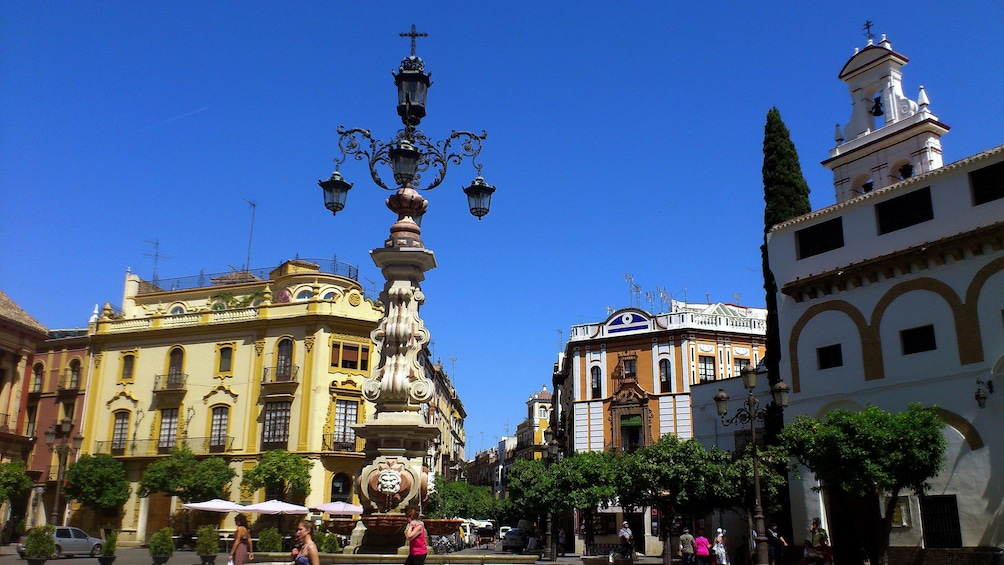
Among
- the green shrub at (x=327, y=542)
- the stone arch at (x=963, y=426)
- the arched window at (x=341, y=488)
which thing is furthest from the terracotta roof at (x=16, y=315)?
the stone arch at (x=963, y=426)

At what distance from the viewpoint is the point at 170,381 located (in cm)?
4328

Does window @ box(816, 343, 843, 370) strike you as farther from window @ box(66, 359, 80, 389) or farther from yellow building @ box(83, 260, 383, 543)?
window @ box(66, 359, 80, 389)

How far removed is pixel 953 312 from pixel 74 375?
146 feet

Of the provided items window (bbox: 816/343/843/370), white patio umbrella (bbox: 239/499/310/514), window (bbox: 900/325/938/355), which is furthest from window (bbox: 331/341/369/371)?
window (bbox: 900/325/938/355)

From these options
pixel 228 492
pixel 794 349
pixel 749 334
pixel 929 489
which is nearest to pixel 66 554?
pixel 228 492

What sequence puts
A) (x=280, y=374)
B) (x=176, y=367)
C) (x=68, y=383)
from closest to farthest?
1. (x=280, y=374)
2. (x=176, y=367)
3. (x=68, y=383)

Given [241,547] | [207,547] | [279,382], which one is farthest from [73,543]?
[241,547]

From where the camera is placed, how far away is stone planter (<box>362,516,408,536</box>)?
12047 mm

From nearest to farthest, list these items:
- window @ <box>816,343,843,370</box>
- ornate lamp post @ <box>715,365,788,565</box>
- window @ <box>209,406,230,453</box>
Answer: ornate lamp post @ <box>715,365,788,565</box>, window @ <box>816,343,843,370</box>, window @ <box>209,406,230,453</box>

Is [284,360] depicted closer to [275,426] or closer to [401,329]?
[275,426]

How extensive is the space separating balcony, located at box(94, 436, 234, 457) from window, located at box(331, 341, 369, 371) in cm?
672

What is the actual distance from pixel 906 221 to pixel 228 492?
32.9m

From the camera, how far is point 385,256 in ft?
45.4

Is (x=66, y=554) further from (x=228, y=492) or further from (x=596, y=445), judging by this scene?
(x=596, y=445)
